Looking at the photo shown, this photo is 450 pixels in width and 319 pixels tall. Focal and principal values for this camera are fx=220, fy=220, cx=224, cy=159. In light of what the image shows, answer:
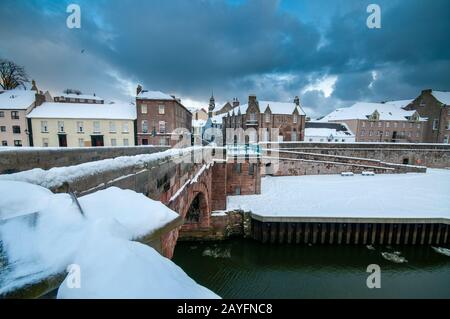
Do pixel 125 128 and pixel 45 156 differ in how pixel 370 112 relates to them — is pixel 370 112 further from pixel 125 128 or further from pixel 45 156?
pixel 45 156

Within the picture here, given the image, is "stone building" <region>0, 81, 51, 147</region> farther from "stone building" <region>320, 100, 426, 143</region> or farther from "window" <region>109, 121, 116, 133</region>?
"stone building" <region>320, 100, 426, 143</region>

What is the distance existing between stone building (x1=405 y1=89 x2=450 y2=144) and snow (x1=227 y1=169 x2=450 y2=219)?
30.8m

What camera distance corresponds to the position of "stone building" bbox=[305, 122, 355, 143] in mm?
49500

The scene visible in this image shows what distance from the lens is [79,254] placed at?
4.69 ft

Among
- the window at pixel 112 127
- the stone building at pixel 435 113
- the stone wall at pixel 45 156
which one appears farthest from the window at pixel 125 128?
the stone building at pixel 435 113

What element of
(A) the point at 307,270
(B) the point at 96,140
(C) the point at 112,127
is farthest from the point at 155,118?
(A) the point at 307,270

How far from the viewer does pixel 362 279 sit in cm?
1313

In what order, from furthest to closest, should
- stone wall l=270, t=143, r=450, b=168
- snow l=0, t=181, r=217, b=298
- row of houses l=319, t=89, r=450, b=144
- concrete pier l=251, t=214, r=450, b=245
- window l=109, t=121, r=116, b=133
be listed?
1. row of houses l=319, t=89, r=450, b=144
2. stone wall l=270, t=143, r=450, b=168
3. window l=109, t=121, r=116, b=133
4. concrete pier l=251, t=214, r=450, b=245
5. snow l=0, t=181, r=217, b=298

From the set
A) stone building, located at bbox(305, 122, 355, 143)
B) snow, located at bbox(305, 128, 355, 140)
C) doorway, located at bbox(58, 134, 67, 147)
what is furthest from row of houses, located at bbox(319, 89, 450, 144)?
doorway, located at bbox(58, 134, 67, 147)

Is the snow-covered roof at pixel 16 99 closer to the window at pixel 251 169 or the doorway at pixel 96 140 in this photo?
the doorway at pixel 96 140

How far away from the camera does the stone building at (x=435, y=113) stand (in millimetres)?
49438
